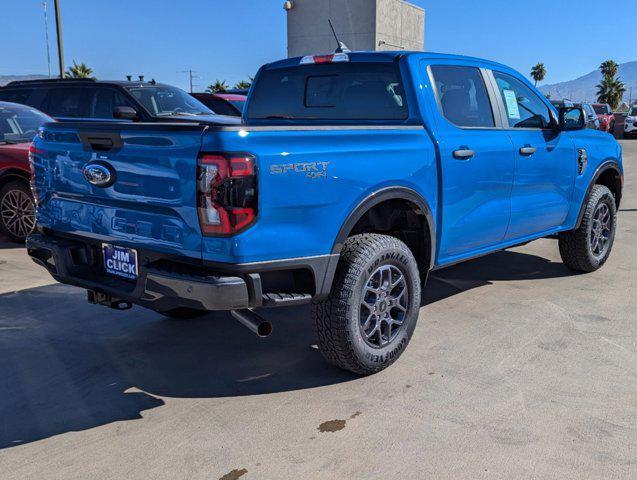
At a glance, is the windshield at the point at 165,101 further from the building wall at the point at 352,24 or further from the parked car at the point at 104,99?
the building wall at the point at 352,24

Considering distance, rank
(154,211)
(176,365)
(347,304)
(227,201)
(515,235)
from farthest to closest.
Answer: (515,235) → (176,365) → (347,304) → (154,211) → (227,201)

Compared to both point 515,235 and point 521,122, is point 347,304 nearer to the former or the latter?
point 515,235

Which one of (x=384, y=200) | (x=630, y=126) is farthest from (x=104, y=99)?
(x=630, y=126)

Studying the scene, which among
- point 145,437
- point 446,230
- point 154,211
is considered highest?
point 154,211

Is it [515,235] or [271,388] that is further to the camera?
[515,235]

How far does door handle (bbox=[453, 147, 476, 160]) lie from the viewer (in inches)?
158

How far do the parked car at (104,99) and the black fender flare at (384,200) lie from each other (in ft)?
17.6

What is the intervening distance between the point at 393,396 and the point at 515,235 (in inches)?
82.5

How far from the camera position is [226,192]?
2836 millimetres

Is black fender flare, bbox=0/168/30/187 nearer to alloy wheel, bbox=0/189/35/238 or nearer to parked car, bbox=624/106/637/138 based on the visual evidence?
alloy wheel, bbox=0/189/35/238

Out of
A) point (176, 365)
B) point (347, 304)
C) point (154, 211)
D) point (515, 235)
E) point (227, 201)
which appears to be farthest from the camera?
point (515, 235)

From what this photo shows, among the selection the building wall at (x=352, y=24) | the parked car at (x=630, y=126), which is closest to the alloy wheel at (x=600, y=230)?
the parked car at (x=630, y=126)

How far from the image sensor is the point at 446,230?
13.4ft

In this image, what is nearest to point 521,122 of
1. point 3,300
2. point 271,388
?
point 271,388
